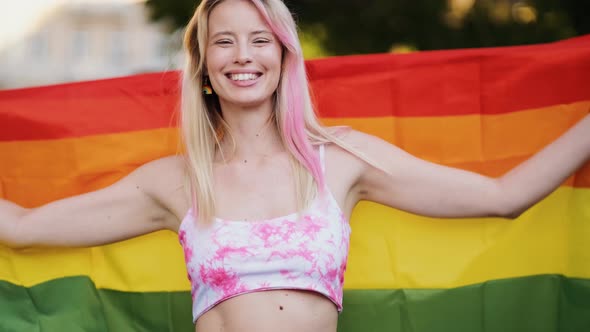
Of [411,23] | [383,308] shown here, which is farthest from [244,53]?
[411,23]

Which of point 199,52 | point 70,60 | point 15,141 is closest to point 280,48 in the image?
point 199,52

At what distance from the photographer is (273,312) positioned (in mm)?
2832

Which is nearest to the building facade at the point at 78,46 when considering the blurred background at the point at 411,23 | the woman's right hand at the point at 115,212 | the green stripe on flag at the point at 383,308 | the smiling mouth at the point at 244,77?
the blurred background at the point at 411,23

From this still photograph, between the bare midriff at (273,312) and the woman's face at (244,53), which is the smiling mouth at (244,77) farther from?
the bare midriff at (273,312)

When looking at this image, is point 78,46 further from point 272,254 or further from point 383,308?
point 272,254

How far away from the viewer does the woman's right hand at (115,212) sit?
3082 millimetres

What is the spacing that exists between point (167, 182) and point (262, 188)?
0.31 meters

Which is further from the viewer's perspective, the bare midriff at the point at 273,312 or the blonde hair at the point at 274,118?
the blonde hair at the point at 274,118

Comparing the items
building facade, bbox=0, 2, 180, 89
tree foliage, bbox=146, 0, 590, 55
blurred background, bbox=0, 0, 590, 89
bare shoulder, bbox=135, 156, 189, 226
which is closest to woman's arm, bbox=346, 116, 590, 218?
bare shoulder, bbox=135, 156, 189, 226

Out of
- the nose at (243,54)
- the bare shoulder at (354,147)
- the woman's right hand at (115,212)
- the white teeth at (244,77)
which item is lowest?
the woman's right hand at (115,212)

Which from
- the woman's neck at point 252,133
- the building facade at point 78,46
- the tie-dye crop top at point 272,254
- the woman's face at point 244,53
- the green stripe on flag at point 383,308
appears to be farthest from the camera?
the building facade at point 78,46

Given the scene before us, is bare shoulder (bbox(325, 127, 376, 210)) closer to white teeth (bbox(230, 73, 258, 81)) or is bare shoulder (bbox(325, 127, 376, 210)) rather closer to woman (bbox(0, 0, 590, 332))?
woman (bbox(0, 0, 590, 332))

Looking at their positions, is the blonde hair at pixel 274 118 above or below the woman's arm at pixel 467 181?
above

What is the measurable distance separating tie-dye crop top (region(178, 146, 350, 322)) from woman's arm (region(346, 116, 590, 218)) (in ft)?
0.70
